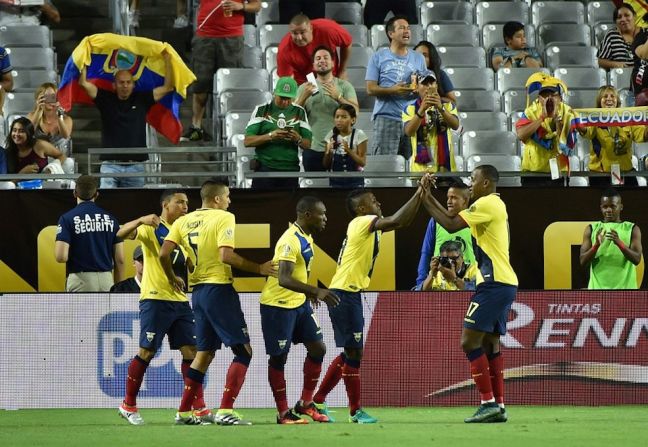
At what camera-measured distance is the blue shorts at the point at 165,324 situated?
39.8 ft

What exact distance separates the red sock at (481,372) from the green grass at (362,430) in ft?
0.98

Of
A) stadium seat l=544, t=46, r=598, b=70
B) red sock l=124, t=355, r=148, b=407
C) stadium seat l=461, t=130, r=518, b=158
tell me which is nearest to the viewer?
red sock l=124, t=355, r=148, b=407

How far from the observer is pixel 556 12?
65.7 ft

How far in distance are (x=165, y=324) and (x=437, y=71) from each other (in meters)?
5.52

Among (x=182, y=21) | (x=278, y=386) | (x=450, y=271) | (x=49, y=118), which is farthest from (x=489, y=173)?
(x=182, y=21)

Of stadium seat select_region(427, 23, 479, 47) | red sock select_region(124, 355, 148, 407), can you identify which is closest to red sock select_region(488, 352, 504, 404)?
red sock select_region(124, 355, 148, 407)

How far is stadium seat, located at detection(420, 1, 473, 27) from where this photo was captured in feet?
65.1

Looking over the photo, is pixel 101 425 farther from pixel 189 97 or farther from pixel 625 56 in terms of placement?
pixel 625 56

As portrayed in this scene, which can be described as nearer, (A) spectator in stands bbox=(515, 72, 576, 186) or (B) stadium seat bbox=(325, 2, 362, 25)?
(A) spectator in stands bbox=(515, 72, 576, 186)

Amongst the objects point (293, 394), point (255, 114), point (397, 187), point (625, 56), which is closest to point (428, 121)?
point (397, 187)

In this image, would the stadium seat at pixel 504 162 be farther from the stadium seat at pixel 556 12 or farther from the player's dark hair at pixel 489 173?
the player's dark hair at pixel 489 173

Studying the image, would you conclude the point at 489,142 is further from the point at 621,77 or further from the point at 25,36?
the point at 25,36

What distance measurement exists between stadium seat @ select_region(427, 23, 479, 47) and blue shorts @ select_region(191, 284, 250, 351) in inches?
329

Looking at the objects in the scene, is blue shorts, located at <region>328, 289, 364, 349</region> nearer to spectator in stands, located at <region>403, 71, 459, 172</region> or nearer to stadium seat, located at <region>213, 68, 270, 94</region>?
spectator in stands, located at <region>403, 71, 459, 172</region>
